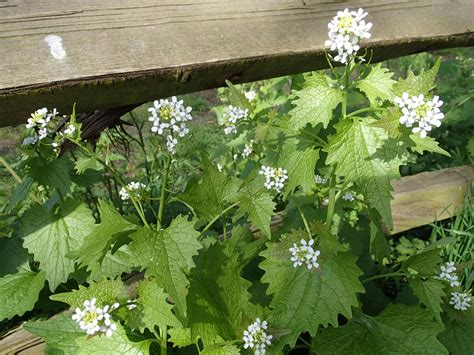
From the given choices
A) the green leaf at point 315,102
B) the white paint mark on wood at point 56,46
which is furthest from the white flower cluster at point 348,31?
the white paint mark on wood at point 56,46

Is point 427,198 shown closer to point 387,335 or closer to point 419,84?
point 387,335

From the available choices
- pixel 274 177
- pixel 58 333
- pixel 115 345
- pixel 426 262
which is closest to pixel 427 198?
pixel 426 262

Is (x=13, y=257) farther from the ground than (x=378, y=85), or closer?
closer

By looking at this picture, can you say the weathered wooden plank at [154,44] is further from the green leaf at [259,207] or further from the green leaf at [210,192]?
the green leaf at [259,207]

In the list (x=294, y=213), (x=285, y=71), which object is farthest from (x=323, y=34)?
(x=294, y=213)

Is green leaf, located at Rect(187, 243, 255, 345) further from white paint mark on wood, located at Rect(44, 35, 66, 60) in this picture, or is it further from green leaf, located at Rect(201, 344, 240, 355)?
white paint mark on wood, located at Rect(44, 35, 66, 60)
